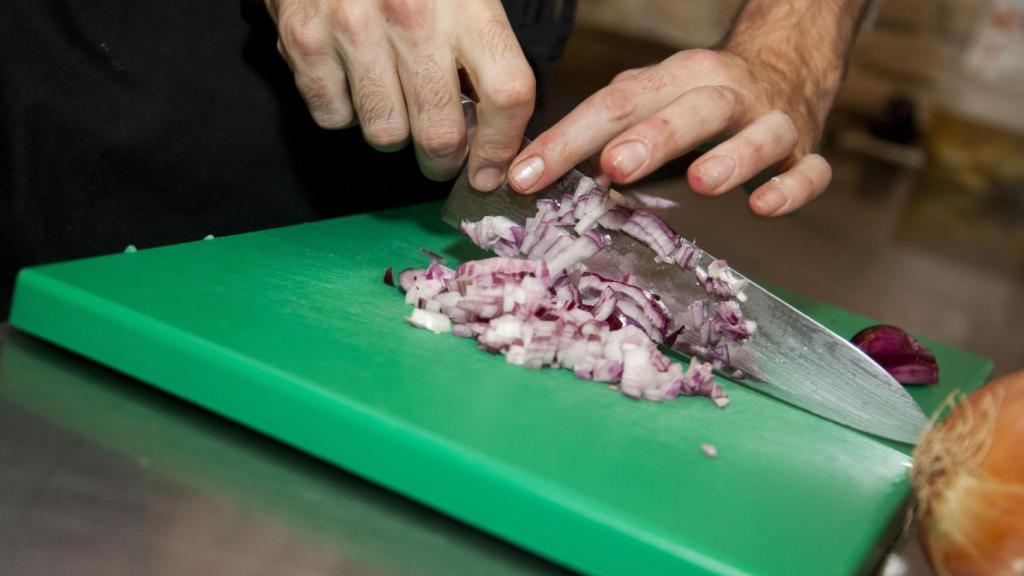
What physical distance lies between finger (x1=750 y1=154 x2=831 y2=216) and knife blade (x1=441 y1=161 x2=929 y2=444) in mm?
146

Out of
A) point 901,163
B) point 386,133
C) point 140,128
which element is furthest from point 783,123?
point 901,163

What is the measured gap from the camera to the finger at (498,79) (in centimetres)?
128

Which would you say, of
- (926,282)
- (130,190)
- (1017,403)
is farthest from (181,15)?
(926,282)

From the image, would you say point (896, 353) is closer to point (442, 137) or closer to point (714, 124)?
point (714, 124)

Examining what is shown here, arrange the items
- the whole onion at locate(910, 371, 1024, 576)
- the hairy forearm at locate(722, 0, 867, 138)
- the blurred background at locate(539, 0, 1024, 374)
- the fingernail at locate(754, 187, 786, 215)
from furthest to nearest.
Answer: the blurred background at locate(539, 0, 1024, 374), the hairy forearm at locate(722, 0, 867, 138), the fingernail at locate(754, 187, 786, 215), the whole onion at locate(910, 371, 1024, 576)

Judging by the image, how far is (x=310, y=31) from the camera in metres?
1.34

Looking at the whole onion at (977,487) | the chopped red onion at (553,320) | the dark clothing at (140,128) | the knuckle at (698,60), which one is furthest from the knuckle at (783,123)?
the dark clothing at (140,128)

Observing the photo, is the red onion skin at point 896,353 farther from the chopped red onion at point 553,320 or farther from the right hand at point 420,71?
the right hand at point 420,71

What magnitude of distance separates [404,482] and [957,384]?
3.10 feet

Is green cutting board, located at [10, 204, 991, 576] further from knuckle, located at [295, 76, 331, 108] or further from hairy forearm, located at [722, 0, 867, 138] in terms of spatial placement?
hairy forearm, located at [722, 0, 867, 138]

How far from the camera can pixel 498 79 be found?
4.20ft

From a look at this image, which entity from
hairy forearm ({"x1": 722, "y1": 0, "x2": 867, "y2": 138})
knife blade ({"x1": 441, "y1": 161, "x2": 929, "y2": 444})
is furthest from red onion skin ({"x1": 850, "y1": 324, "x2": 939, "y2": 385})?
hairy forearm ({"x1": 722, "y1": 0, "x2": 867, "y2": 138})

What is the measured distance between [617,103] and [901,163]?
3.82 metres

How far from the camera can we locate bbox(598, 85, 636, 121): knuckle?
4.42ft
